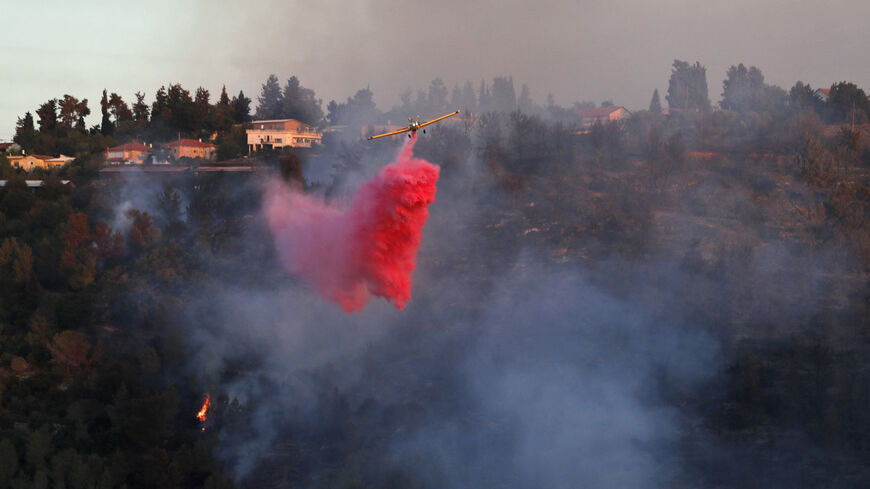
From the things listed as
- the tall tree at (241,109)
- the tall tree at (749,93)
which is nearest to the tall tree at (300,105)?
the tall tree at (241,109)

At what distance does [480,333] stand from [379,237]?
11.8m

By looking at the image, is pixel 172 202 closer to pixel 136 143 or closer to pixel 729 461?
pixel 136 143

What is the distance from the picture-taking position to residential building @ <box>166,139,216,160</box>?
3905 inches

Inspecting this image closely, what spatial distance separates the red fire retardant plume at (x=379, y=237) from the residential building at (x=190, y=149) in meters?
58.0

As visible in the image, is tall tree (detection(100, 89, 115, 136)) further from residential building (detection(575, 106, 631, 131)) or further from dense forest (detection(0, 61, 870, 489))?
residential building (detection(575, 106, 631, 131))

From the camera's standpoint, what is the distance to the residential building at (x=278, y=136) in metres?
105

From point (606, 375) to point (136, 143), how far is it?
76.9 metres

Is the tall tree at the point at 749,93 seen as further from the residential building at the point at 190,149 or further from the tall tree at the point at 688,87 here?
the residential building at the point at 190,149

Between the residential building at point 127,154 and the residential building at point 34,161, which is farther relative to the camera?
the residential building at point 127,154

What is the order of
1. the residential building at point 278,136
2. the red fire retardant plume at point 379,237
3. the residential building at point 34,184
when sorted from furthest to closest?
the residential building at point 278,136, the residential building at point 34,184, the red fire retardant plume at point 379,237

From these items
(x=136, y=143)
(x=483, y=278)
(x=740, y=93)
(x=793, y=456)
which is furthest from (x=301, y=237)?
(x=740, y=93)

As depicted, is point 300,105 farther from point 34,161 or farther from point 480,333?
point 480,333

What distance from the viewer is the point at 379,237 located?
138 feet

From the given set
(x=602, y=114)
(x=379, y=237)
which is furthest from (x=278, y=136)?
(x=602, y=114)
